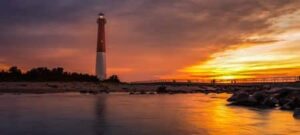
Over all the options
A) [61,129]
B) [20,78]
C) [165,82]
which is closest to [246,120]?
[61,129]

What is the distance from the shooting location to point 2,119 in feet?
58.4

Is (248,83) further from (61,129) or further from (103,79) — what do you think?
(61,129)

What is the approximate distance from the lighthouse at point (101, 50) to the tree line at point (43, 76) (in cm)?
168

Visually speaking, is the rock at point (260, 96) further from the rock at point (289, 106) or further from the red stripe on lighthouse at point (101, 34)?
the red stripe on lighthouse at point (101, 34)

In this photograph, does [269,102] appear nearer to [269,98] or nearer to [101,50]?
[269,98]

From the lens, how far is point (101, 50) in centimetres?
6744

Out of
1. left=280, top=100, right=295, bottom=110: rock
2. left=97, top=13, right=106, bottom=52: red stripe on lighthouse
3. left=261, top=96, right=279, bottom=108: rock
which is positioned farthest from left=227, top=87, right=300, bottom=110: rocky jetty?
left=97, top=13, right=106, bottom=52: red stripe on lighthouse

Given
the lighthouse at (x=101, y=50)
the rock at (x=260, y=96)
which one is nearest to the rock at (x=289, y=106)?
the rock at (x=260, y=96)

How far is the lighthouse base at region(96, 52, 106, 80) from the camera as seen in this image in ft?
220

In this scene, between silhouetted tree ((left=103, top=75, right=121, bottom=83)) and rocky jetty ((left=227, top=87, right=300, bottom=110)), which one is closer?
rocky jetty ((left=227, top=87, right=300, bottom=110))

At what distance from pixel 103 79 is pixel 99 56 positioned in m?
5.69

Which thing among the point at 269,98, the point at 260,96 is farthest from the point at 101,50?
the point at 269,98

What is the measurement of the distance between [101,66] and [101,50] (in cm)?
275

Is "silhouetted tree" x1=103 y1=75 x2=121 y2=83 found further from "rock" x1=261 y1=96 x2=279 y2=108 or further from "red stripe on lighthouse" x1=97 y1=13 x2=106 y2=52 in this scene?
"rock" x1=261 y1=96 x2=279 y2=108
